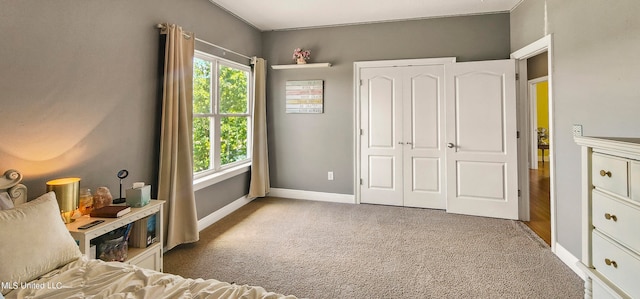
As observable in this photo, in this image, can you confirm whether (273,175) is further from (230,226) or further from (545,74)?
(545,74)

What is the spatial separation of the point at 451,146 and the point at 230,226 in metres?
2.89

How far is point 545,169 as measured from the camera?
7.04m

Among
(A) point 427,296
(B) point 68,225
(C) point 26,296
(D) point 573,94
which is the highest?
(D) point 573,94

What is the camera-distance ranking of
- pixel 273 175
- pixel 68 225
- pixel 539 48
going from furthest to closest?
pixel 273 175 < pixel 539 48 < pixel 68 225

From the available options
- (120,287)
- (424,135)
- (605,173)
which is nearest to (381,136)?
(424,135)

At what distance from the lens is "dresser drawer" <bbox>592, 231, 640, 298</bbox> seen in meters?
1.27

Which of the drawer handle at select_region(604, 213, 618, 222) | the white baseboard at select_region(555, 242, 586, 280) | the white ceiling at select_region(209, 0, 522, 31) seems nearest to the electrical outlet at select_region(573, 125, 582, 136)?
the white baseboard at select_region(555, 242, 586, 280)

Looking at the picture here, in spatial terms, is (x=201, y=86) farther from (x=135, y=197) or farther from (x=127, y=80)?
(x=135, y=197)

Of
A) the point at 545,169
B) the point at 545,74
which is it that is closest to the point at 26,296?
the point at 545,74

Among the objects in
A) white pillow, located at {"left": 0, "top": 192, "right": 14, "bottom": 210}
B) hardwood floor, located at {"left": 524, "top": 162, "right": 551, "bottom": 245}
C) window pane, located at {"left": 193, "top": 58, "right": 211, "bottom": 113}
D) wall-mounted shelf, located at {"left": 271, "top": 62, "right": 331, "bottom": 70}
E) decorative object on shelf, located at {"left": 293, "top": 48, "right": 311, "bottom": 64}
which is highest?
decorative object on shelf, located at {"left": 293, "top": 48, "right": 311, "bottom": 64}

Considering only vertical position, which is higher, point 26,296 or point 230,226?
point 26,296

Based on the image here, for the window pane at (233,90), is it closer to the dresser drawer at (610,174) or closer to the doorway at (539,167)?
the dresser drawer at (610,174)

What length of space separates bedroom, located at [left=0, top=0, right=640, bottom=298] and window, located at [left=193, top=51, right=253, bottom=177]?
0.32 metres
